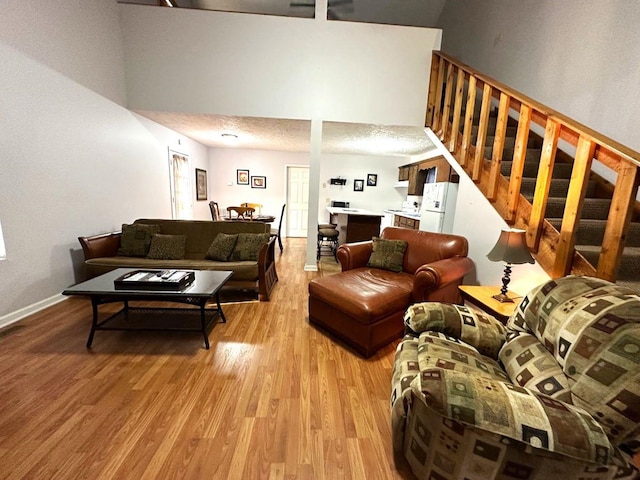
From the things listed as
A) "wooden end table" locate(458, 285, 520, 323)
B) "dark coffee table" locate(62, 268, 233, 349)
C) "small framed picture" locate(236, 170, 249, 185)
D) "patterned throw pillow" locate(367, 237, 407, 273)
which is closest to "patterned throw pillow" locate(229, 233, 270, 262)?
"dark coffee table" locate(62, 268, 233, 349)

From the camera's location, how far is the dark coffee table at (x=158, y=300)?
205 centimetres

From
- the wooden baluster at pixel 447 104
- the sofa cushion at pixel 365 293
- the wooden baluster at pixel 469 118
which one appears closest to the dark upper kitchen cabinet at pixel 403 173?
the wooden baluster at pixel 447 104

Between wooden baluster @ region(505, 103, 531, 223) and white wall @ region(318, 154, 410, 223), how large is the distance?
194 inches

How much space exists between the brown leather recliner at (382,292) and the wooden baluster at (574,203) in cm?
70

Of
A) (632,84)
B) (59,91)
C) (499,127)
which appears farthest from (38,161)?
(632,84)

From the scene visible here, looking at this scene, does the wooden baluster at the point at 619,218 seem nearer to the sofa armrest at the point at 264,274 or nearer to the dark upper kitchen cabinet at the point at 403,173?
the sofa armrest at the point at 264,274

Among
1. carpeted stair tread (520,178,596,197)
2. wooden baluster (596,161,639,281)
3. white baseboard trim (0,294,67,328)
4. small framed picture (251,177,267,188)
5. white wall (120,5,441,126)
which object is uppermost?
white wall (120,5,441,126)

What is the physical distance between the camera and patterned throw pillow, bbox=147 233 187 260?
3293 millimetres

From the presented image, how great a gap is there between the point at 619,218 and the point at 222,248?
134 inches

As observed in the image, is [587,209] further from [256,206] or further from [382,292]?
[256,206]

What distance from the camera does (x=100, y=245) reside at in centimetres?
317

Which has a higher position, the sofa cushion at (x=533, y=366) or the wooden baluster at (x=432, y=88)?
the wooden baluster at (x=432, y=88)

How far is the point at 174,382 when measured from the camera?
1784mm

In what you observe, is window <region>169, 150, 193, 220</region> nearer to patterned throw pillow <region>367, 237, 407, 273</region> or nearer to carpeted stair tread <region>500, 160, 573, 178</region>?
patterned throw pillow <region>367, 237, 407, 273</region>
